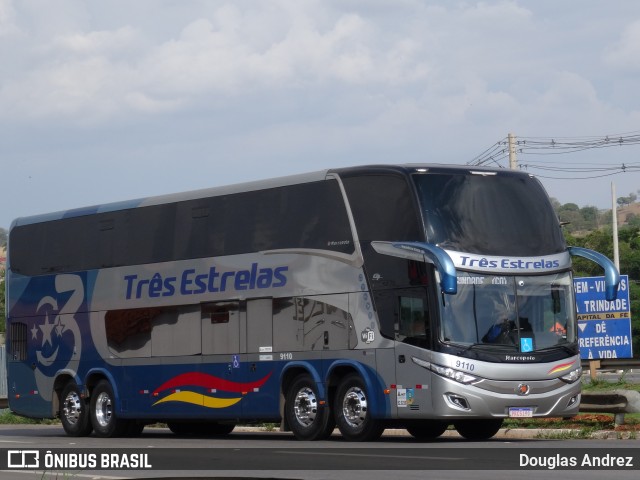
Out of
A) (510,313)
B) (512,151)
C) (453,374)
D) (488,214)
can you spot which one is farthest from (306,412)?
(512,151)

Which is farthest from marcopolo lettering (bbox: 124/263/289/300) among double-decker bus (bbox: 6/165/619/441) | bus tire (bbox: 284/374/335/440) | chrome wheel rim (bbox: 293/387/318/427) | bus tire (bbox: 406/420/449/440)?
bus tire (bbox: 406/420/449/440)

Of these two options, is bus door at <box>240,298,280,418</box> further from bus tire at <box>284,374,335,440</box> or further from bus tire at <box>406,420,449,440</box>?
bus tire at <box>406,420,449,440</box>

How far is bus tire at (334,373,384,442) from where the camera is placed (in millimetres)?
21984

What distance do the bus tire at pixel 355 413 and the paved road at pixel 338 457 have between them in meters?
0.43

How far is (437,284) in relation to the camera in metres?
20.9

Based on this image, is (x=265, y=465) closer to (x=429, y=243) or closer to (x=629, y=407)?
(x=429, y=243)

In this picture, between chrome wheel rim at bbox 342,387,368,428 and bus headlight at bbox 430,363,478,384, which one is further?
chrome wheel rim at bbox 342,387,368,428

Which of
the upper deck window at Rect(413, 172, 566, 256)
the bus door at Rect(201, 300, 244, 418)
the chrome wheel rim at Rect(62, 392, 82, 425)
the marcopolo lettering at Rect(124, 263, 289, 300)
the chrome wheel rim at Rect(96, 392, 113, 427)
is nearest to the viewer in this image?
the upper deck window at Rect(413, 172, 566, 256)

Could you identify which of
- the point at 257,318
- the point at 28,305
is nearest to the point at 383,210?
the point at 257,318

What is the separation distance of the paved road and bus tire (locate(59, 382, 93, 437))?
290 cm

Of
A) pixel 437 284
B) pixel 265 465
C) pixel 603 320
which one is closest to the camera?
pixel 265 465

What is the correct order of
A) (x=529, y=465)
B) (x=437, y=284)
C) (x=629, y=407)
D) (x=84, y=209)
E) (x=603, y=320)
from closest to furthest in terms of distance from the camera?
(x=529, y=465) → (x=437, y=284) → (x=629, y=407) → (x=84, y=209) → (x=603, y=320)

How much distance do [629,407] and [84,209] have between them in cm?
1214

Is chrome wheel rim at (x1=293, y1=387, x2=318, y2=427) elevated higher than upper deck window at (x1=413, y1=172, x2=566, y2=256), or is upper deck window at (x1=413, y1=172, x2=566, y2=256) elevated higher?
upper deck window at (x1=413, y1=172, x2=566, y2=256)
